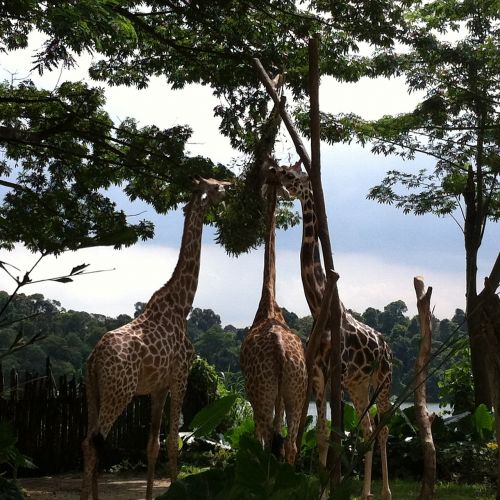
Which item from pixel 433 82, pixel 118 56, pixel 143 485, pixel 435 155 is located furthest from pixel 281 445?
pixel 435 155

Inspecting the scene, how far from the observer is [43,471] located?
9.32 metres

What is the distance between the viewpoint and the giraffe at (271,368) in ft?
16.9

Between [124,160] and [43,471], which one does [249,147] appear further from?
[43,471]

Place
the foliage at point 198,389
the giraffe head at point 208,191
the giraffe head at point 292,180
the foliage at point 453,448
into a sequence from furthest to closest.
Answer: the foliage at point 198,389, the foliage at point 453,448, the giraffe head at point 208,191, the giraffe head at point 292,180

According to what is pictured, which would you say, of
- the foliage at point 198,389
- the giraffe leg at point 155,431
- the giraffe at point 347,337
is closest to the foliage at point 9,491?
the giraffe at point 347,337

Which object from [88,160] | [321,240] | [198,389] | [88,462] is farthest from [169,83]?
[321,240]

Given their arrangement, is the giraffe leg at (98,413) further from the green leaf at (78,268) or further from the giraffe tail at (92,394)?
the green leaf at (78,268)

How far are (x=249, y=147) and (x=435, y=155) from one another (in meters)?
5.77

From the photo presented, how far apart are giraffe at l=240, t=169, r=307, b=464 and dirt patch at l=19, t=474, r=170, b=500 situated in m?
2.84

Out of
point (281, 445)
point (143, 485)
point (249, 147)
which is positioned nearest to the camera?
point (281, 445)

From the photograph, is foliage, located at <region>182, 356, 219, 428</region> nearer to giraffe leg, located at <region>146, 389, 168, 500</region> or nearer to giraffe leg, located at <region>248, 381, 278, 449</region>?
giraffe leg, located at <region>146, 389, 168, 500</region>

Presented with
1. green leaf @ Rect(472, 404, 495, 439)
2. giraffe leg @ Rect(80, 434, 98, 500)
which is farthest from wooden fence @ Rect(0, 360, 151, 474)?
green leaf @ Rect(472, 404, 495, 439)

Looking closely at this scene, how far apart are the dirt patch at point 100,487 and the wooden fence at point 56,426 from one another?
0.35m

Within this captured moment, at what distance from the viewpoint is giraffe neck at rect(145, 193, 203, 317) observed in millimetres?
6301
